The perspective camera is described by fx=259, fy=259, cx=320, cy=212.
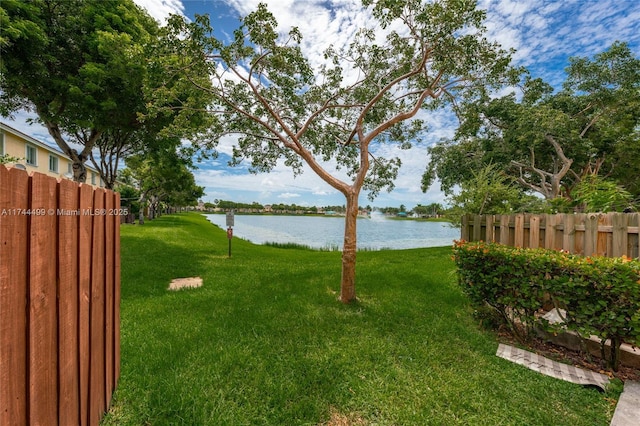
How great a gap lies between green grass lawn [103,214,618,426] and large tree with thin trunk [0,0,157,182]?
19.2 feet

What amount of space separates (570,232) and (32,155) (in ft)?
95.8

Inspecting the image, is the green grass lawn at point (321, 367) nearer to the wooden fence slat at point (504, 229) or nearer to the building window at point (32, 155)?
the wooden fence slat at point (504, 229)

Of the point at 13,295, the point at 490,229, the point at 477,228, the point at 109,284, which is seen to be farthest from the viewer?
the point at 477,228

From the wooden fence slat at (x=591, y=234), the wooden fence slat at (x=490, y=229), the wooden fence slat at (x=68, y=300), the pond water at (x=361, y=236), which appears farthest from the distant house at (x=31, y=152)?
the wooden fence slat at (x=591, y=234)

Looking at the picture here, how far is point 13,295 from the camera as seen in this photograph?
3.68ft

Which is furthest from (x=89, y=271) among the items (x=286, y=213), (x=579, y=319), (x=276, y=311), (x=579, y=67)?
(x=286, y=213)

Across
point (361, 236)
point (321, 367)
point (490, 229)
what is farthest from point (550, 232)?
point (361, 236)

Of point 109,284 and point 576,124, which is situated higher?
point 576,124

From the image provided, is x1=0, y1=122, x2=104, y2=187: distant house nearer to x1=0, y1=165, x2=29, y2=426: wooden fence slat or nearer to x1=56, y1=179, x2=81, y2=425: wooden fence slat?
x1=56, y1=179, x2=81, y2=425: wooden fence slat

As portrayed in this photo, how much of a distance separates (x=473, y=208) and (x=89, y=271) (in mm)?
6312

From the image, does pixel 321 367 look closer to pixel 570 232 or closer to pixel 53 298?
pixel 53 298

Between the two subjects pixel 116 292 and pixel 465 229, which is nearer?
pixel 116 292

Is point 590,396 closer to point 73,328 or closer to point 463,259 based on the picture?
point 463,259

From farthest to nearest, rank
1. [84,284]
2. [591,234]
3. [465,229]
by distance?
[465,229]
[591,234]
[84,284]
